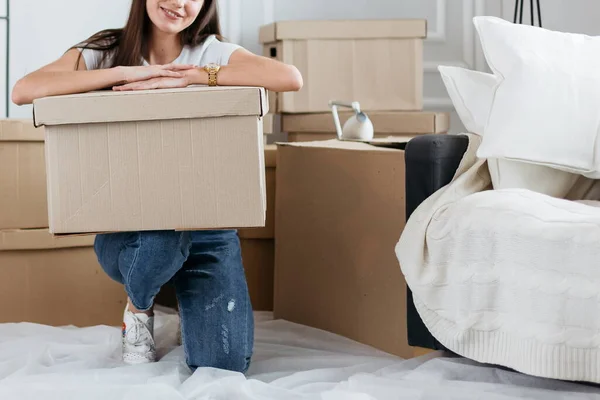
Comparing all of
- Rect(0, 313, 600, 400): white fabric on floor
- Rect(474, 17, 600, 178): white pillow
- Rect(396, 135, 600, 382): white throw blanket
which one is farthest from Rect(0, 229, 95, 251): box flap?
Rect(474, 17, 600, 178): white pillow

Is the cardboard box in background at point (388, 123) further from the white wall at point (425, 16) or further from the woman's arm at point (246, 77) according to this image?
the woman's arm at point (246, 77)

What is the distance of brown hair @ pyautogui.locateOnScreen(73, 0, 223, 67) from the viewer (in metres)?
1.53

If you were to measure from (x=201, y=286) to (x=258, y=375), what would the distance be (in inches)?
7.3

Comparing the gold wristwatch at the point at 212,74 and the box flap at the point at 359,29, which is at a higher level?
the box flap at the point at 359,29

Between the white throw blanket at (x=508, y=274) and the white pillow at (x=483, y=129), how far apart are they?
5 cm

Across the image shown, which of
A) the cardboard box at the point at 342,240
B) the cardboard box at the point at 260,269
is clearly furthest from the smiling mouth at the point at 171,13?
the cardboard box at the point at 260,269

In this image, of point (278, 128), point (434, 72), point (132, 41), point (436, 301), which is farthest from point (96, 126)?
point (434, 72)

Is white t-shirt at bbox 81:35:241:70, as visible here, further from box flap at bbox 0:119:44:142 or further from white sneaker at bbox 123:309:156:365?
white sneaker at bbox 123:309:156:365

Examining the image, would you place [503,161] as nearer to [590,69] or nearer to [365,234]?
[590,69]

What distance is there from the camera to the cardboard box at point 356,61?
2.45m

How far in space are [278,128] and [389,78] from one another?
36cm

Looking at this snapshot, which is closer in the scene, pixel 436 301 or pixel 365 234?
pixel 436 301

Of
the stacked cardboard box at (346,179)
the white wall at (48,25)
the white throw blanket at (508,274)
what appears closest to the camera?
the white throw blanket at (508,274)

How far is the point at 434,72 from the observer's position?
9.52 ft
